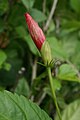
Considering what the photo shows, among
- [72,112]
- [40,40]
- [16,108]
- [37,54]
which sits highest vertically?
[40,40]

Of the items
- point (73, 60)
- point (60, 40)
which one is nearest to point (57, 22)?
point (60, 40)

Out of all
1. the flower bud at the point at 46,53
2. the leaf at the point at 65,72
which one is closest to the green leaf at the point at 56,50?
the leaf at the point at 65,72

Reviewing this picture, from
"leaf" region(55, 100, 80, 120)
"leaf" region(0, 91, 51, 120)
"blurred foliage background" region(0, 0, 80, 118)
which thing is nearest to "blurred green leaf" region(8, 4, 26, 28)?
"blurred foliage background" region(0, 0, 80, 118)

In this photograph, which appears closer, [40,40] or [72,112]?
[40,40]

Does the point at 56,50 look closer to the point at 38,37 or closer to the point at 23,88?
the point at 23,88

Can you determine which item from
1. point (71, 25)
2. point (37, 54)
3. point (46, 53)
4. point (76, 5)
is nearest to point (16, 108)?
point (46, 53)

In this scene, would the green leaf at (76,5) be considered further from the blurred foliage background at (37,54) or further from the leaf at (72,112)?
the leaf at (72,112)

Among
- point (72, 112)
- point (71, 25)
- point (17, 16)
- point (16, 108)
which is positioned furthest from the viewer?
point (71, 25)
